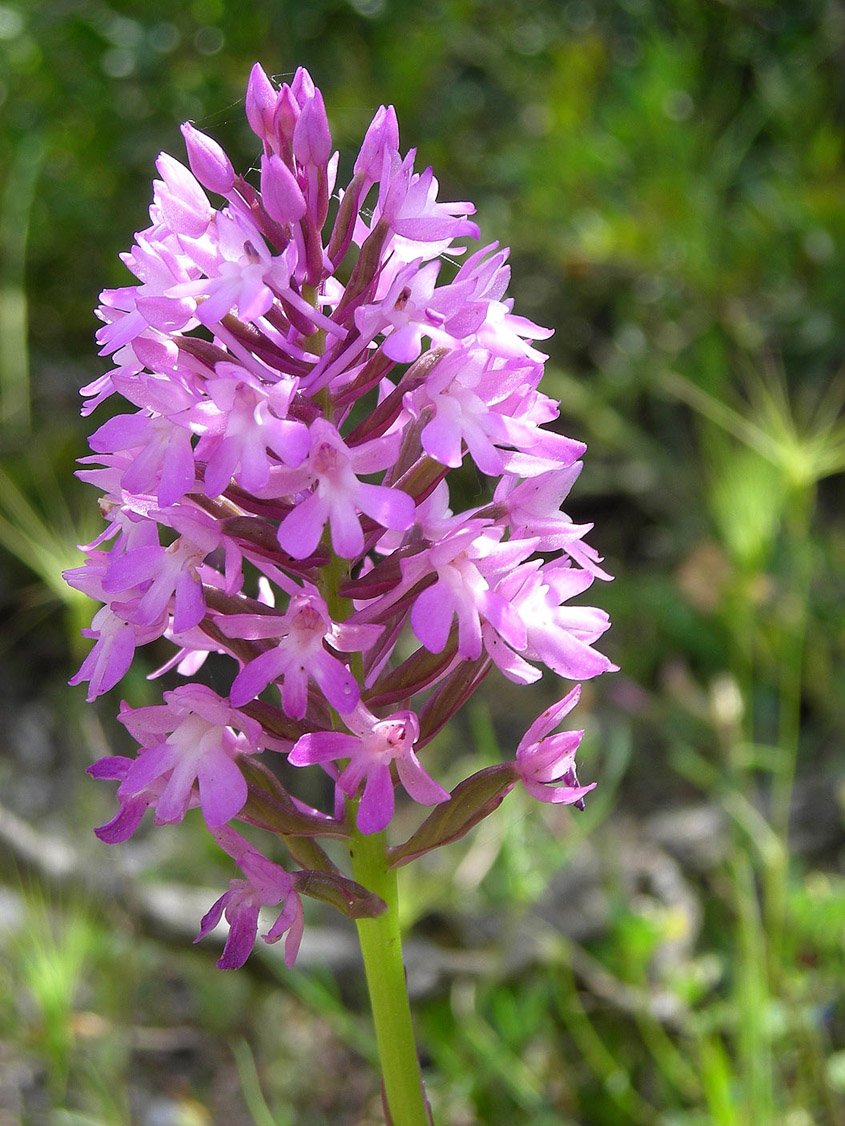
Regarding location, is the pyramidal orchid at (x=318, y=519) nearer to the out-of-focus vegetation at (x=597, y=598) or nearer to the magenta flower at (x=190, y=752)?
the magenta flower at (x=190, y=752)

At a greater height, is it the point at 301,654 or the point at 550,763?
the point at 301,654

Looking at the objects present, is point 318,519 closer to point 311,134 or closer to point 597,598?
point 311,134

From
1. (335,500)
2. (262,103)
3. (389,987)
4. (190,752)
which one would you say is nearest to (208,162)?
(262,103)

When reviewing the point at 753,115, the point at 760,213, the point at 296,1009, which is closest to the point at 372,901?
the point at 296,1009

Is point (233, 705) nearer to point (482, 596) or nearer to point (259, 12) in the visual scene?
point (482, 596)

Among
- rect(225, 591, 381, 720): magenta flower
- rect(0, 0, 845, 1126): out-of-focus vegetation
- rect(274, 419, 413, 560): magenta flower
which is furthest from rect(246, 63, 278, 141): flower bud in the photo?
rect(0, 0, 845, 1126): out-of-focus vegetation

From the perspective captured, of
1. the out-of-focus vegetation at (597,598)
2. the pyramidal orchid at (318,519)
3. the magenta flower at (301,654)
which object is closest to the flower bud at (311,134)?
the pyramidal orchid at (318,519)

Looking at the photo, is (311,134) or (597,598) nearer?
(311,134)
